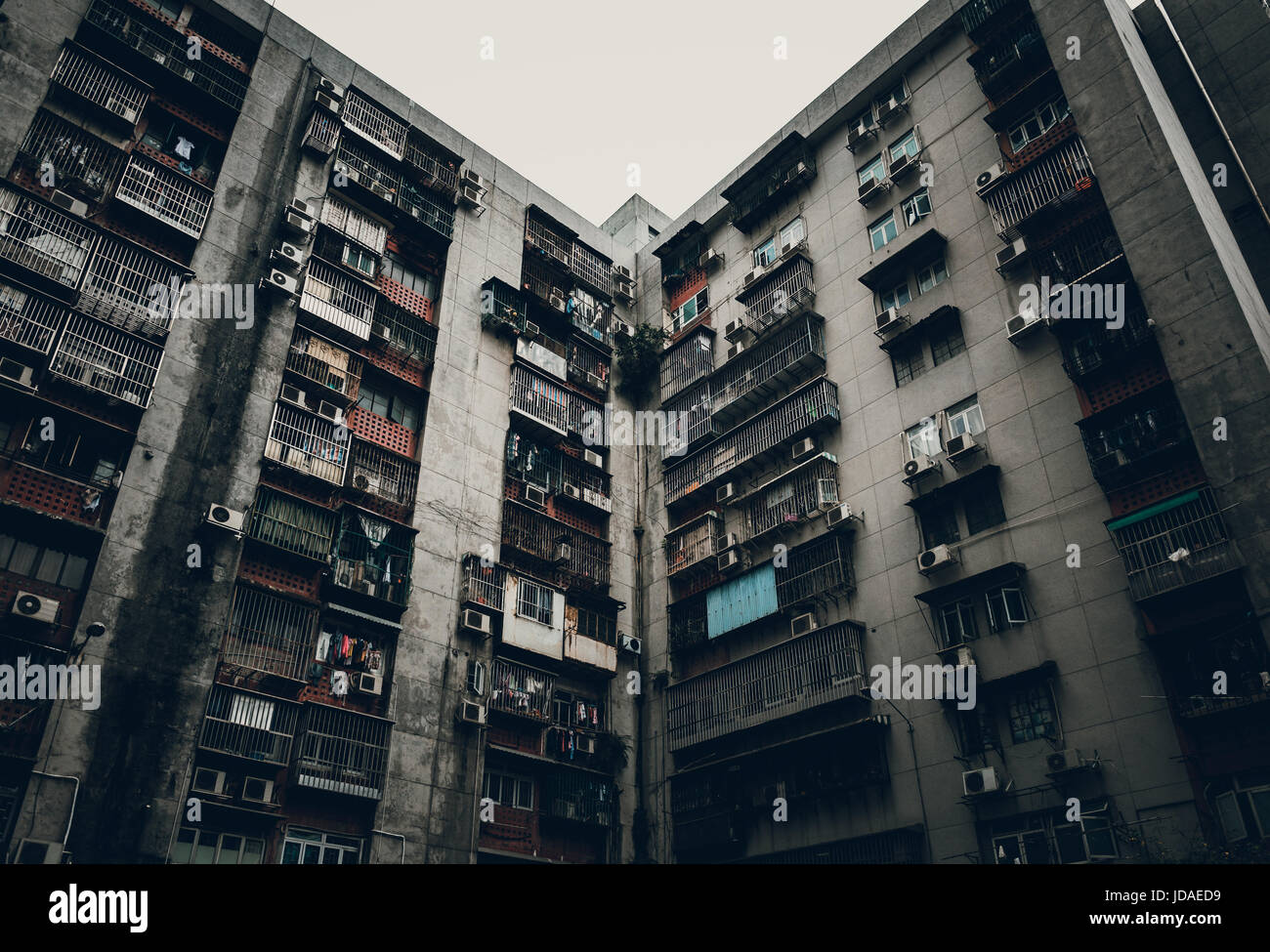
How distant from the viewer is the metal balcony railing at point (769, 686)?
82.8 ft

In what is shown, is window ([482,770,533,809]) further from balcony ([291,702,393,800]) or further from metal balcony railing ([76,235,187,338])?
metal balcony railing ([76,235,187,338])

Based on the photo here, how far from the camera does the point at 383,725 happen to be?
24.5m

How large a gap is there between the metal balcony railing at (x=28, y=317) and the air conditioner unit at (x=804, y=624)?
20.6m

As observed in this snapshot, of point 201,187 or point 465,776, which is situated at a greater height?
point 201,187

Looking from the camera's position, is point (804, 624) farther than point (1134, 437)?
Yes

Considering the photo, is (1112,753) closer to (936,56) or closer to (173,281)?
(936,56)

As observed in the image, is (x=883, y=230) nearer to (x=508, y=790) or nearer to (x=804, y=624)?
(x=804, y=624)

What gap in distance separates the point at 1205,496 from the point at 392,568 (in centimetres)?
2016

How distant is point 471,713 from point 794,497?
1156cm

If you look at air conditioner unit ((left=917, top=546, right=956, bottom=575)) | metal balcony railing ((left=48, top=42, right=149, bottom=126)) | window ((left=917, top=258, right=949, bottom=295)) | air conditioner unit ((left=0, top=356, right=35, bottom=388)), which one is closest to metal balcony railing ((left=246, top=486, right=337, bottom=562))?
air conditioner unit ((left=0, top=356, right=35, bottom=388))

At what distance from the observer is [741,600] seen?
2936 centimetres

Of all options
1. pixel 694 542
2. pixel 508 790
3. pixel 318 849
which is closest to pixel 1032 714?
pixel 694 542

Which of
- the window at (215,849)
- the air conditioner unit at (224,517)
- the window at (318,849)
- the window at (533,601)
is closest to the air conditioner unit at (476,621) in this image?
the window at (533,601)

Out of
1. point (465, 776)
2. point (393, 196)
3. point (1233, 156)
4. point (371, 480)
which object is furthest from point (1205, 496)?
point (393, 196)
